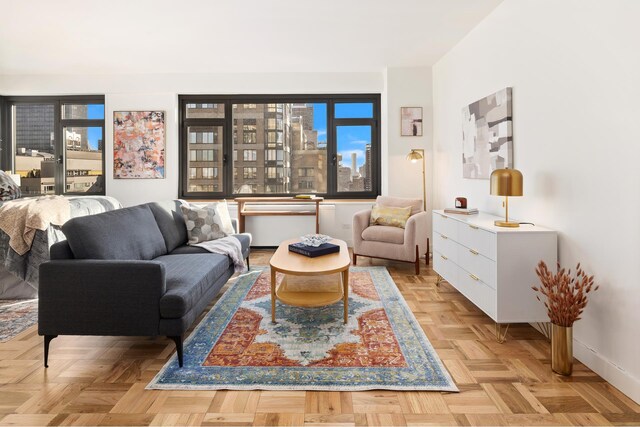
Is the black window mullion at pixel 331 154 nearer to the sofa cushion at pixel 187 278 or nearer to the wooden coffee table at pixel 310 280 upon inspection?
the wooden coffee table at pixel 310 280

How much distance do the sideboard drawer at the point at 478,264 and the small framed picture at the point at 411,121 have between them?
8.78 feet

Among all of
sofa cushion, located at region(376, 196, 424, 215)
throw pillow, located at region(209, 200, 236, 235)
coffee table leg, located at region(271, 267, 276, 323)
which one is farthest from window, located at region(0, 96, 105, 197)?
coffee table leg, located at region(271, 267, 276, 323)

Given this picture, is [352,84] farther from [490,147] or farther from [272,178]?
[490,147]

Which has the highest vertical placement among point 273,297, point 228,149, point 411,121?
point 411,121

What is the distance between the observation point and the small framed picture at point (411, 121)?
18.0 feet

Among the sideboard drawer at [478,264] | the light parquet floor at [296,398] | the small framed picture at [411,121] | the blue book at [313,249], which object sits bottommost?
the light parquet floor at [296,398]

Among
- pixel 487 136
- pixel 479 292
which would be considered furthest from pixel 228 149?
pixel 479 292

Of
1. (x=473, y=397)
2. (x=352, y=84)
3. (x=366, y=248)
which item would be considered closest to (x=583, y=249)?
(x=473, y=397)

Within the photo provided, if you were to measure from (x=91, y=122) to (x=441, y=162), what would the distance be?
537 centimetres

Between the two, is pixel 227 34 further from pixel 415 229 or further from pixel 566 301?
pixel 566 301

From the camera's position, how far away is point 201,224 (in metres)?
3.86

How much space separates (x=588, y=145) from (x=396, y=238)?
242cm

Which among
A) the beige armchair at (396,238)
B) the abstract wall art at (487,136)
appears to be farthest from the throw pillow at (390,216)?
the abstract wall art at (487,136)

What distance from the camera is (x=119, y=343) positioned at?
2551 millimetres
